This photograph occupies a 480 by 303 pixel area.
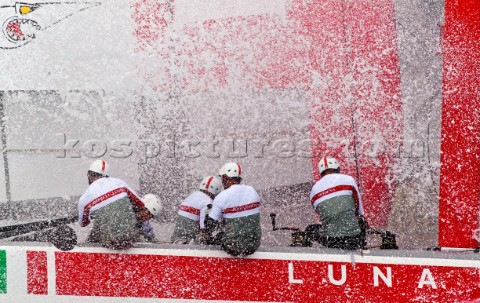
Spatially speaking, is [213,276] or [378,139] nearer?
[213,276]

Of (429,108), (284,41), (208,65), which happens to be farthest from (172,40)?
(429,108)

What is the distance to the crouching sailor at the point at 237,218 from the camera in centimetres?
257

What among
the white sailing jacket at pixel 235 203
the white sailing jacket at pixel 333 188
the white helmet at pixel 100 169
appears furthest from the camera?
the white helmet at pixel 100 169

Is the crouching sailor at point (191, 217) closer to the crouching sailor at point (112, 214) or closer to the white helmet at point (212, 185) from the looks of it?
the white helmet at point (212, 185)

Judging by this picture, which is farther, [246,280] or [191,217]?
[191,217]

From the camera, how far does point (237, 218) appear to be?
2.70m

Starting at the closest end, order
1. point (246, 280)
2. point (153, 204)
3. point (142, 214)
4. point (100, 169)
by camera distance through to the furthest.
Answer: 1. point (246, 280)
2. point (142, 214)
3. point (100, 169)
4. point (153, 204)

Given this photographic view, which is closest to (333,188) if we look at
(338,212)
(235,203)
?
(338,212)

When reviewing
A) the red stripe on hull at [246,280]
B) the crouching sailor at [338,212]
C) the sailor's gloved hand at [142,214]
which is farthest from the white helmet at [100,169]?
the crouching sailor at [338,212]

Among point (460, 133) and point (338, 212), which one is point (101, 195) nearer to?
point (338, 212)

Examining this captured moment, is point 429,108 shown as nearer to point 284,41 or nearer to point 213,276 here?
point 284,41

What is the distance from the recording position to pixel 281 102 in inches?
150

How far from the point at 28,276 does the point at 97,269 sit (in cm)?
35

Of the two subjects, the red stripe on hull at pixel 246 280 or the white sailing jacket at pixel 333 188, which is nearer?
the red stripe on hull at pixel 246 280
